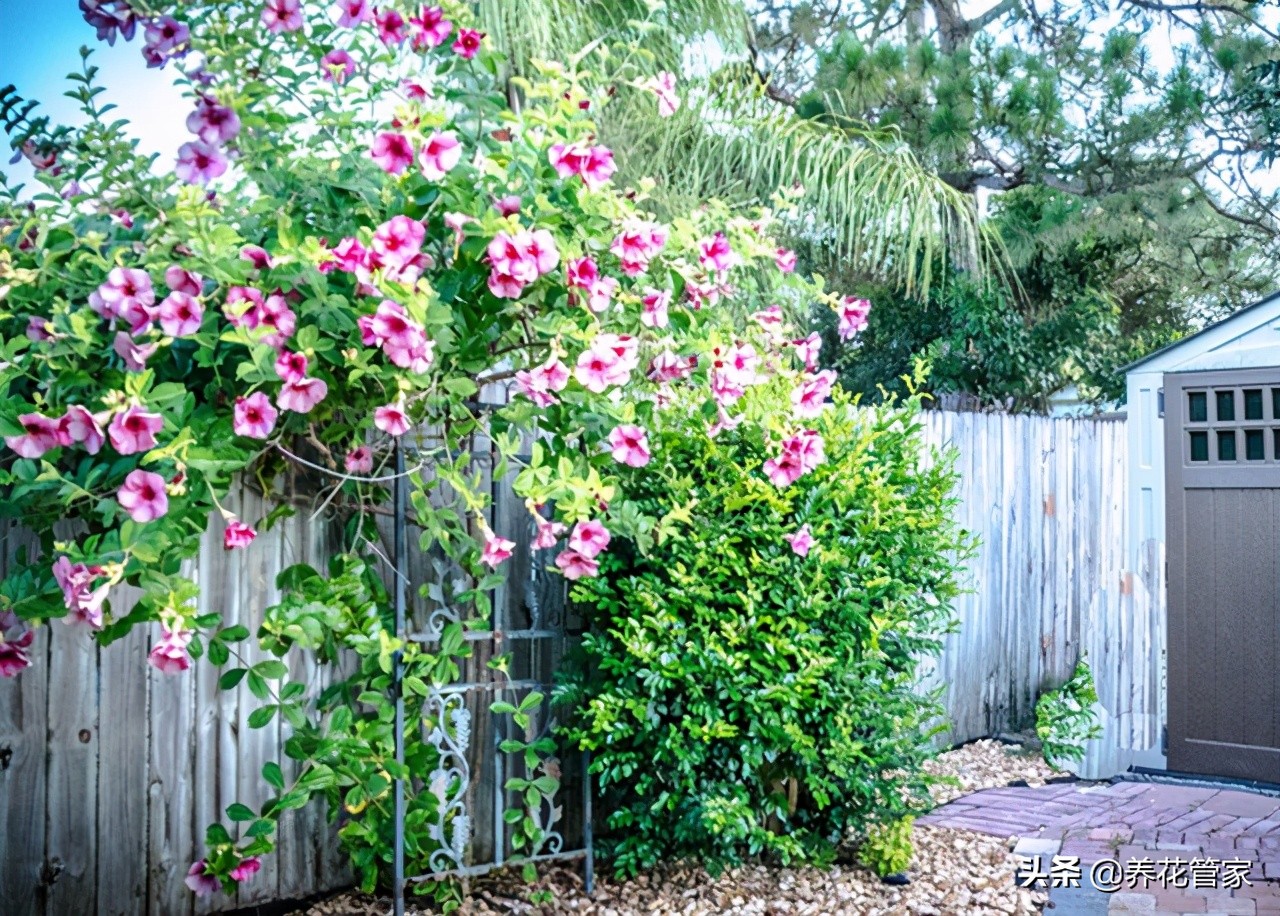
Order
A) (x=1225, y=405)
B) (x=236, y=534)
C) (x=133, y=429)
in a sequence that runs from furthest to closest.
→ (x=1225, y=405)
(x=236, y=534)
(x=133, y=429)

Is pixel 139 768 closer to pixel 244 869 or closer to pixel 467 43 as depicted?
pixel 244 869

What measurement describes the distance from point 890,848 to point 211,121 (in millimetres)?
2745

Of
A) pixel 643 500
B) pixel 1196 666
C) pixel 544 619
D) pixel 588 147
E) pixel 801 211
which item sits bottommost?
pixel 1196 666

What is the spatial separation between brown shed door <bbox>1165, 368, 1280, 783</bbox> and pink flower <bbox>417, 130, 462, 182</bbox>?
4.18 metres

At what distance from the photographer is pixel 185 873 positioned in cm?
324

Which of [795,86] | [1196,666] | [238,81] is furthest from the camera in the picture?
[795,86]

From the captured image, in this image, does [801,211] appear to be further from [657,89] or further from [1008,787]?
[657,89]

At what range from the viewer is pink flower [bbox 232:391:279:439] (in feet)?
8.24

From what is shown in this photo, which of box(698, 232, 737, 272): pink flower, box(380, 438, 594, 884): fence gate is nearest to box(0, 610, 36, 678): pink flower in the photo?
box(380, 438, 594, 884): fence gate

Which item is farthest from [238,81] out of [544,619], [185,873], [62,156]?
[185,873]

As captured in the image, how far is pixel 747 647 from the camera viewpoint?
3.43 metres

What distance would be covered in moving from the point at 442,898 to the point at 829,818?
119 centimetres

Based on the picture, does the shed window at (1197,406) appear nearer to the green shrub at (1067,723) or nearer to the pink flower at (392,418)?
the green shrub at (1067,723)

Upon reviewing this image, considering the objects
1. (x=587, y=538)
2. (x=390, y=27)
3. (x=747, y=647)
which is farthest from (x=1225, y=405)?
(x=390, y=27)
